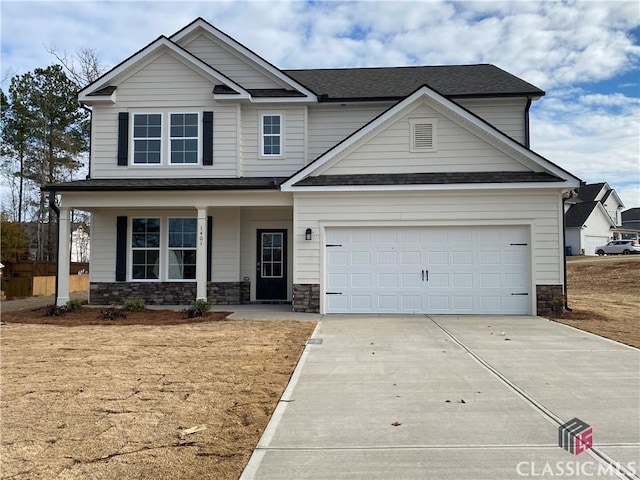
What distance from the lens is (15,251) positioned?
2305cm

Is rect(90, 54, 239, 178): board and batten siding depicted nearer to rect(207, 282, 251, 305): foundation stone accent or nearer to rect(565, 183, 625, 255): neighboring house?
rect(207, 282, 251, 305): foundation stone accent

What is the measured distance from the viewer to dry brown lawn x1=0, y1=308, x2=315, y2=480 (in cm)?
364

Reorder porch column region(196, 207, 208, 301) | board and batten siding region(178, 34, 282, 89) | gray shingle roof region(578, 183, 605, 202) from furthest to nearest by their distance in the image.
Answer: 1. gray shingle roof region(578, 183, 605, 202)
2. board and batten siding region(178, 34, 282, 89)
3. porch column region(196, 207, 208, 301)

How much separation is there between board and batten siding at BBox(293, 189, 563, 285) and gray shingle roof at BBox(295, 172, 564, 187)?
0.29m

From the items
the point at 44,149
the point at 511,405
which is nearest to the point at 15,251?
the point at 44,149

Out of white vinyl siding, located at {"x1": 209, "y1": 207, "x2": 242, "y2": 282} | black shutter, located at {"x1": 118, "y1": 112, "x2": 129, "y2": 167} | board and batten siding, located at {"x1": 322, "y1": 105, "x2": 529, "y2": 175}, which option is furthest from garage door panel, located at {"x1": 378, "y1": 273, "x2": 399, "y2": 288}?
black shutter, located at {"x1": 118, "y1": 112, "x2": 129, "y2": 167}

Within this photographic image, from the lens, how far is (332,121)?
48.8 ft

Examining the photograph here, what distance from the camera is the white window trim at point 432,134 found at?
12.3m

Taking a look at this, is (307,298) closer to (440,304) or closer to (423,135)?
(440,304)

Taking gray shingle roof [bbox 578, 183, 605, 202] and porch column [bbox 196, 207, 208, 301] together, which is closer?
porch column [bbox 196, 207, 208, 301]

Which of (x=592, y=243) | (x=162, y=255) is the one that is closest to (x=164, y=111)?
(x=162, y=255)

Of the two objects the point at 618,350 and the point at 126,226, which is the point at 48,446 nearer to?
the point at 618,350

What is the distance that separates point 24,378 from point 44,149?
26128 mm

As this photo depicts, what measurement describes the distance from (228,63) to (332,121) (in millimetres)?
3799
